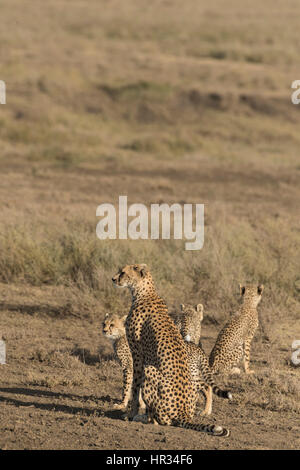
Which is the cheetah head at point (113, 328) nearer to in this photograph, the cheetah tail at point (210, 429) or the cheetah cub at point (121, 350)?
the cheetah cub at point (121, 350)

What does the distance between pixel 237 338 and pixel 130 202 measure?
7865mm

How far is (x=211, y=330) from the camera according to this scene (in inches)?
311

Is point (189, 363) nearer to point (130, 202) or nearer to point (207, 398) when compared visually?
point (207, 398)

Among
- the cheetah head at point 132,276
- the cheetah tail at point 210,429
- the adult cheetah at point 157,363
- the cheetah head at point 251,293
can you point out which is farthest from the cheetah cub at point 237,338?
the cheetah tail at point 210,429

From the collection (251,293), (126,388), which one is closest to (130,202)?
(251,293)

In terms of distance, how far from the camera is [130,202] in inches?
551

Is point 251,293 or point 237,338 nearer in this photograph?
point 237,338

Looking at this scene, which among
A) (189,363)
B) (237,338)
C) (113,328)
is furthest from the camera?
(237,338)

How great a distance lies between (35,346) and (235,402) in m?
2.04

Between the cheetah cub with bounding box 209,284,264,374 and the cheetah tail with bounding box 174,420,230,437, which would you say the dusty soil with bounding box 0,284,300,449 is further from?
the cheetah cub with bounding box 209,284,264,374

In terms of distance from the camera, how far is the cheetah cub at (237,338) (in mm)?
6195

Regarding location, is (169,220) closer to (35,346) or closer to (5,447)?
(35,346)

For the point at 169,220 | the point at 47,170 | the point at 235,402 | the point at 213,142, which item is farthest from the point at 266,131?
the point at 235,402

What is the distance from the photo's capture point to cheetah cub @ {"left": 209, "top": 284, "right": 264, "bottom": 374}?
6.20 meters
